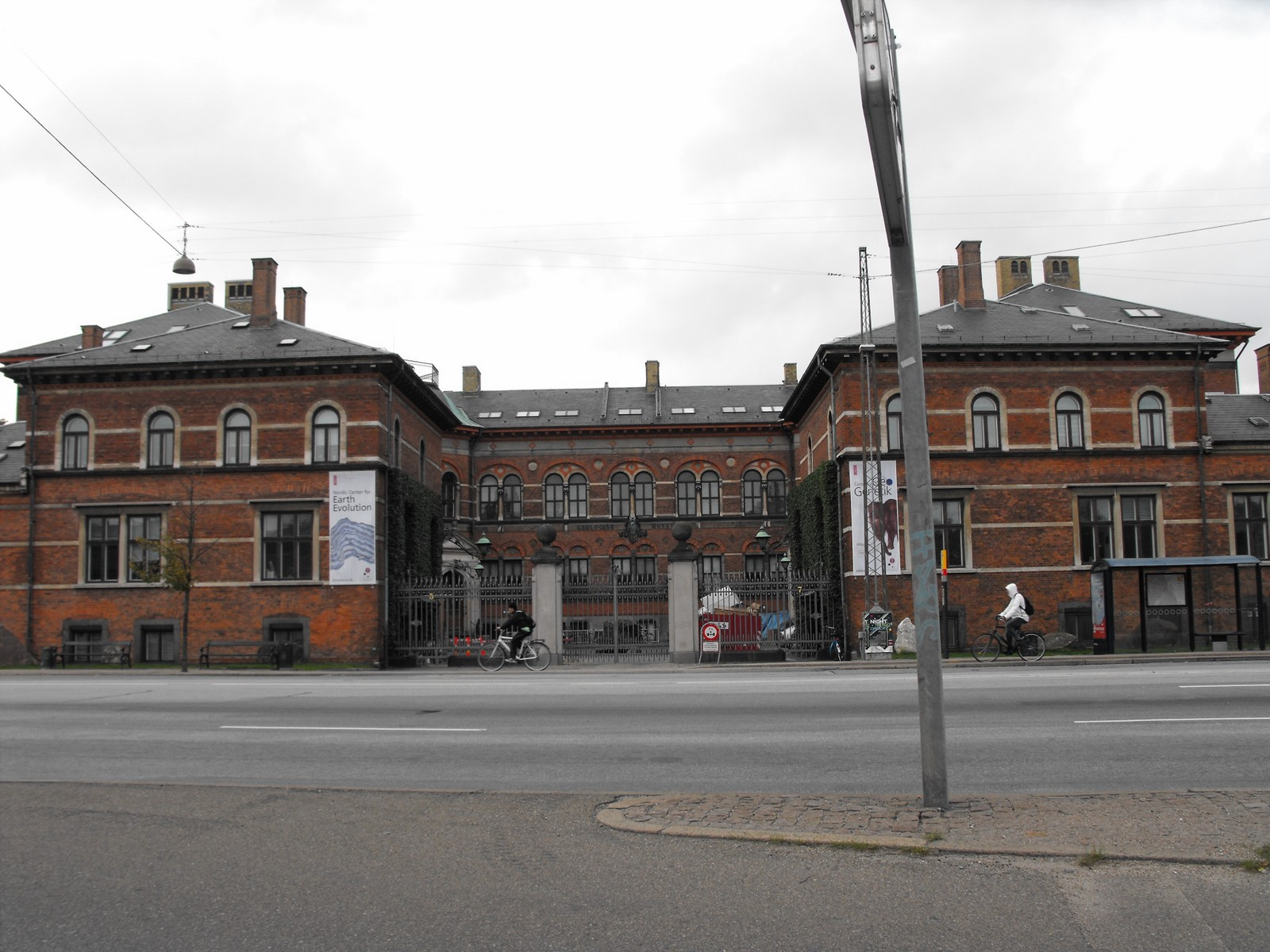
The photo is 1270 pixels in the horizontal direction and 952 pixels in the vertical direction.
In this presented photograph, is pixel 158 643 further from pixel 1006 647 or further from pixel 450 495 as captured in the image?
pixel 1006 647

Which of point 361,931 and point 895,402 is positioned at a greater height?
point 895,402

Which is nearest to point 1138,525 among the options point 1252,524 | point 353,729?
point 1252,524

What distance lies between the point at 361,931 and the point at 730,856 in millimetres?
2082

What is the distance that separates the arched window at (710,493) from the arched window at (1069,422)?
1972 centimetres

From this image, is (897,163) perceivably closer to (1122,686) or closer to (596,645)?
(1122,686)

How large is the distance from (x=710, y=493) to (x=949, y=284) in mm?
16894

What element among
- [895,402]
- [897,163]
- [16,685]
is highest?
[895,402]

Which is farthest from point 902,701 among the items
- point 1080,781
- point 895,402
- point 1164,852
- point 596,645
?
point 895,402

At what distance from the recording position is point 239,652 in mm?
31000

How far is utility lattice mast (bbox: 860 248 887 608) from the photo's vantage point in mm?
30500

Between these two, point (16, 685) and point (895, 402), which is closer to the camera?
point (16, 685)

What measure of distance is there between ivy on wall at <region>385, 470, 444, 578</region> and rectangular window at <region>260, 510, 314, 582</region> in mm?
2325

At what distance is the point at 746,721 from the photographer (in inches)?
486

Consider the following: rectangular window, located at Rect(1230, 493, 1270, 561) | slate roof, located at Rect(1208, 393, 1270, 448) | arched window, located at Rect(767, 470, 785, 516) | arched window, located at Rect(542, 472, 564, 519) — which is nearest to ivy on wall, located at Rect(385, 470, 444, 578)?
arched window, located at Rect(542, 472, 564, 519)
